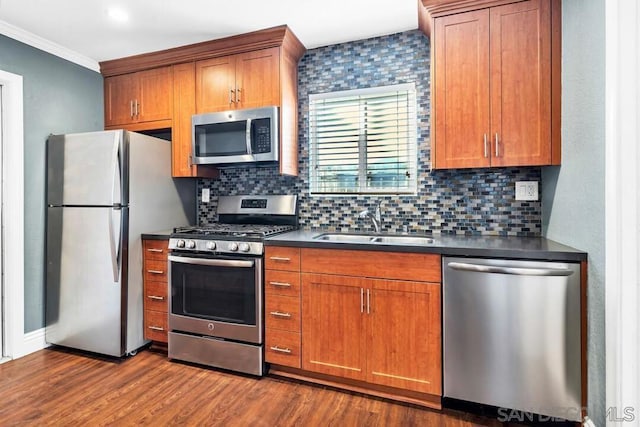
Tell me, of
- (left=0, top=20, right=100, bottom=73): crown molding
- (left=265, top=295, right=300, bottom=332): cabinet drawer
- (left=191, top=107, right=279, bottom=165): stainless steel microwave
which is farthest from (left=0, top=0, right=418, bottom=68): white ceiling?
(left=265, top=295, right=300, bottom=332): cabinet drawer

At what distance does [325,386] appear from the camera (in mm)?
Result: 2072

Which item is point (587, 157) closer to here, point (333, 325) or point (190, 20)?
point (333, 325)

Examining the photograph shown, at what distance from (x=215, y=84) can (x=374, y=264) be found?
190cm

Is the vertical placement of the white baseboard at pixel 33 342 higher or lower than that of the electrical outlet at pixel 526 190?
lower

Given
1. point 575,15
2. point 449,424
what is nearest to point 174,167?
point 449,424

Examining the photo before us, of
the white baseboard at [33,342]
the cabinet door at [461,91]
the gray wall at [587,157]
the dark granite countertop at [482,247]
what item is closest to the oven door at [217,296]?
the dark granite countertop at [482,247]

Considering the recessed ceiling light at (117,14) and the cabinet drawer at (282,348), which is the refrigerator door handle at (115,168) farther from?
the cabinet drawer at (282,348)

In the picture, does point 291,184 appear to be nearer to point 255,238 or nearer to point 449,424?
point 255,238

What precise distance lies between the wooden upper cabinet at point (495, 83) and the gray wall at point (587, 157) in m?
0.08

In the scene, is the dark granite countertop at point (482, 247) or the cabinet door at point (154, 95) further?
the cabinet door at point (154, 95)

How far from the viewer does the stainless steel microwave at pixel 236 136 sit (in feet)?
8.06

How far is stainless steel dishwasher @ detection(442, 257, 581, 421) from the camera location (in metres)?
1.57

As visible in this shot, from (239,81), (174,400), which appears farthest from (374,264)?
(239,81)

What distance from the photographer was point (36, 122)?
2547mm
